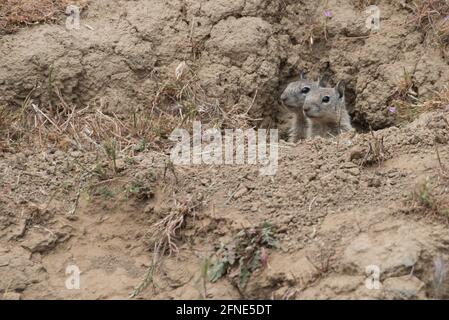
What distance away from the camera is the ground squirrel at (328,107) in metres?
7.72

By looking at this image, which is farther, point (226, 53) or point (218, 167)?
point (226, 53)

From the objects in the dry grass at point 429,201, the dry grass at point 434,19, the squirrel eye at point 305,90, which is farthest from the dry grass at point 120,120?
the dry grass at point 429,201

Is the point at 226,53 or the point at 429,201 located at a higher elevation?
the point at 226,53

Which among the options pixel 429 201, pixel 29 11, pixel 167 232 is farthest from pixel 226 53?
pixel 429 201

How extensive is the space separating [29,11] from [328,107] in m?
3.02

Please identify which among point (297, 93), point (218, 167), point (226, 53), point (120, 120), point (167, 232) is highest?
point (226, 53)

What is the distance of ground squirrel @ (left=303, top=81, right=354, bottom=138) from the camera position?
7.72 meters

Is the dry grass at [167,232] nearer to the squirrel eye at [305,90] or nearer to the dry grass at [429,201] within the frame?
the dry grass at [429,201]

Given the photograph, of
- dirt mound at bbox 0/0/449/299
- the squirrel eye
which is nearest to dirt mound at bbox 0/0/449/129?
dirt mound at bbox 0/0/449/299

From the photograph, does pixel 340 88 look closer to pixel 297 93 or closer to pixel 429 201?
pixel 297 93

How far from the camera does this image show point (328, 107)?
780 centimetres

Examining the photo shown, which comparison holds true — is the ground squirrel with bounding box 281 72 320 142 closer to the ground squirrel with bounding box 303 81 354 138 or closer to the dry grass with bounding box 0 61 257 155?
the ground squirrel with bounding box 303 81 354 138

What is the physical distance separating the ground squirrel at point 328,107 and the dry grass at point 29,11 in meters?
2.39

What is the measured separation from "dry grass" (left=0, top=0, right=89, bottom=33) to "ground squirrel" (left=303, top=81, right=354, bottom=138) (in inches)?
94.0
